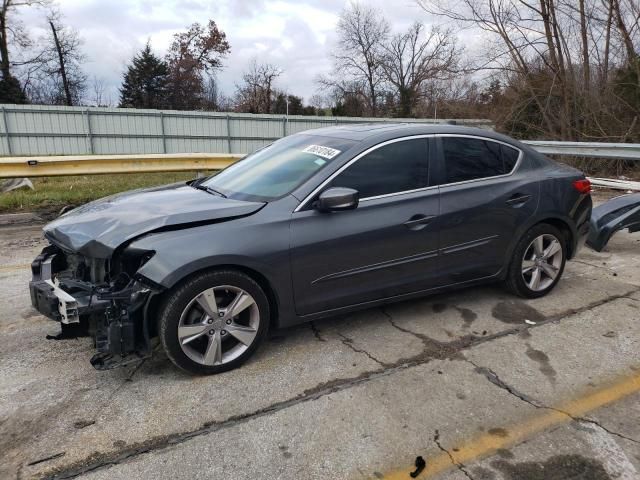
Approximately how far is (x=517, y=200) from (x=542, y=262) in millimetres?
684

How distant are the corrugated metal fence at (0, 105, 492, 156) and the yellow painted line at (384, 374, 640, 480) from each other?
19.3 metres

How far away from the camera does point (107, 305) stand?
9.68ft

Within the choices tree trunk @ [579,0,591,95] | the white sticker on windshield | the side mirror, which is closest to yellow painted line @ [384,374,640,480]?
the side mirror

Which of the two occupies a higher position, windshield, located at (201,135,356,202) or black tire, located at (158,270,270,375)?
windshield, located at (201,135,356,202)

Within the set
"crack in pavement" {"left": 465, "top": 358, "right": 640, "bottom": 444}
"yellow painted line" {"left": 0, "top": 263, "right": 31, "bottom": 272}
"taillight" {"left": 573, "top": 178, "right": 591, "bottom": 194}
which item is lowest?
"crack in pavement" {"left": 465, "top": 358, "right": 640, "bottom": 444}

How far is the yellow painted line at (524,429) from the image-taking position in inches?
94.4

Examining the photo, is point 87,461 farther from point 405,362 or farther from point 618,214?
point 618,214

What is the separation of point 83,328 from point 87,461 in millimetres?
927

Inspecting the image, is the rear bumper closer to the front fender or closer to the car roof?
the car roof

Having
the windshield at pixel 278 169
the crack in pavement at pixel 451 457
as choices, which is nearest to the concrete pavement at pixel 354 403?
the crack in pavement at pixel 451 457

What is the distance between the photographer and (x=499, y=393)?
9.92 feet

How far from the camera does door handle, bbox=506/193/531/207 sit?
423 centimetres

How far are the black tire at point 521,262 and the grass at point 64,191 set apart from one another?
24.7 feet

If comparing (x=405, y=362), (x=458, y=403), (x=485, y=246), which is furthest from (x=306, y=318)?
(x=485, y=246)
